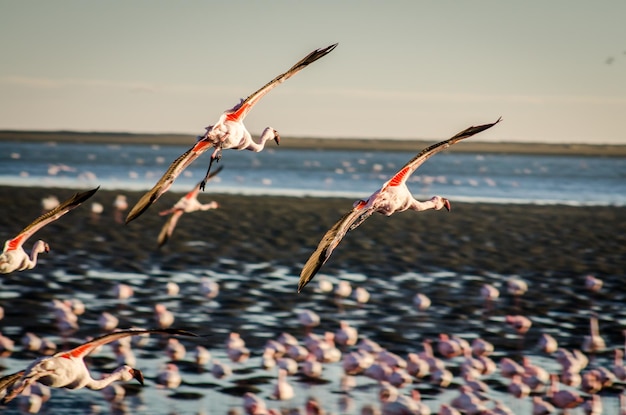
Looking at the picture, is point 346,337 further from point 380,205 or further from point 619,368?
point 380,205

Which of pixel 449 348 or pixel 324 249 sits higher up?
pixel 324 249

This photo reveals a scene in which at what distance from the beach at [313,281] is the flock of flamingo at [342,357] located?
0.30 metres

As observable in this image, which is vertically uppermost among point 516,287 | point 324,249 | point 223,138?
point 223,138

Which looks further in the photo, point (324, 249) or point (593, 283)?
point (593, 283)

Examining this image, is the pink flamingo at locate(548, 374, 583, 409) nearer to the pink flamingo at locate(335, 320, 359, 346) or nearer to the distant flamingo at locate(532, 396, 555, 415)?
the distant flamingo at locate(532, 396, 555, 415)

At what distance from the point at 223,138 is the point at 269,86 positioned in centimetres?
147

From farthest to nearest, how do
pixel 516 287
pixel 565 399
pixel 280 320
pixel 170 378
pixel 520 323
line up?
pixel 516 287 < pixel 280 320 < pixel 520 323 < pixel 170 378 < pixel 565 399

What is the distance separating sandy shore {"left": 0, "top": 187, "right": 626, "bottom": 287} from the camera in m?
32.0

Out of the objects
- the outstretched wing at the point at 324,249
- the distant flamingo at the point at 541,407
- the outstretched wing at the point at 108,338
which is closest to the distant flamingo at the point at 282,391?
the distant flamingo at the point at 541,407

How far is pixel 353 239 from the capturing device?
3638 cm

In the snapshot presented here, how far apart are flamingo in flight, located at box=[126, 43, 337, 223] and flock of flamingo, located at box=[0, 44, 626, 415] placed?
13 mm

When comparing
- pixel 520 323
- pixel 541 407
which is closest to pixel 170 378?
pixel 541 407

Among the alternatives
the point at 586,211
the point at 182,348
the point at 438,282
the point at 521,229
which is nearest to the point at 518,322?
the point at 438,282

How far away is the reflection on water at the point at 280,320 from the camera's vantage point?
18.4 meters
